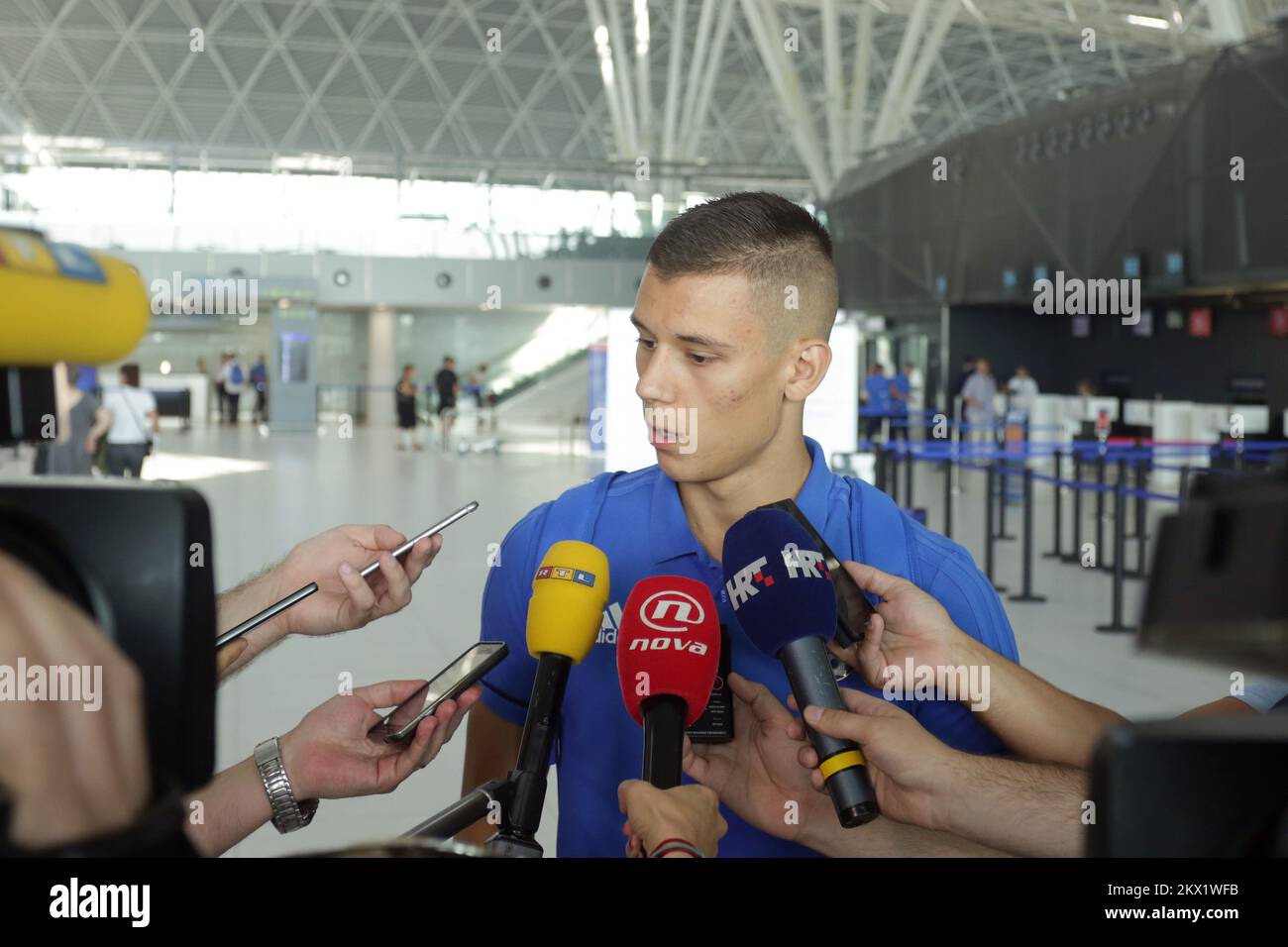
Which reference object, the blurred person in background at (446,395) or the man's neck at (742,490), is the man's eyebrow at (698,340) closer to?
the man's neck at (742,490)

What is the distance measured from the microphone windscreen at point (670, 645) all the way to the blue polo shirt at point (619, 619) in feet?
1.61

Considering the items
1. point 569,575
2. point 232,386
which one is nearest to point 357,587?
point 569,575

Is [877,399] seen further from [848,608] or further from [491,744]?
[848,608]

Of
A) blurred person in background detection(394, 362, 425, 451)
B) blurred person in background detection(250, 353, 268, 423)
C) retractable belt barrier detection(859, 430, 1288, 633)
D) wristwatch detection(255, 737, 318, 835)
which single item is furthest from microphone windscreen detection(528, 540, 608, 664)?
blurred person in background detection(250, 353, 268, 423)

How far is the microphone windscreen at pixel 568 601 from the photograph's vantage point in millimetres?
1744

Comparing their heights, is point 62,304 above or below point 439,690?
above

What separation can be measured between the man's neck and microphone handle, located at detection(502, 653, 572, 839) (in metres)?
0.77

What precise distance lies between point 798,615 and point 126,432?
35.9 ft

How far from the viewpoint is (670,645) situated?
1.61 metres

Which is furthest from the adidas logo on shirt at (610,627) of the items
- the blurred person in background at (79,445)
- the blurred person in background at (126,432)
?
the blurred person in background at (126,432)

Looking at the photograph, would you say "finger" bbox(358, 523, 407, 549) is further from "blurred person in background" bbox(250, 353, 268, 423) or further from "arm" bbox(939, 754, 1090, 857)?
"blurred person in background" bbox(250, 353, 268, 423)

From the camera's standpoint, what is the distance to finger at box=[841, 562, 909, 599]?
190 centimetres
